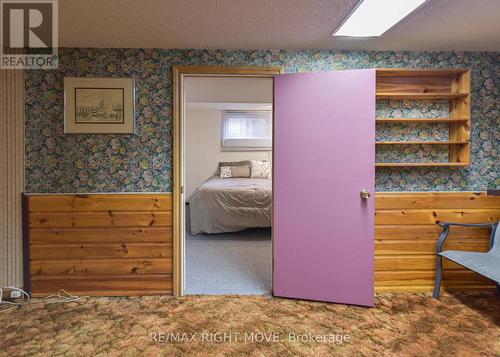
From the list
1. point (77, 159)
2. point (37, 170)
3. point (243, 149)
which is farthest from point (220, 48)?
point (243, 149)

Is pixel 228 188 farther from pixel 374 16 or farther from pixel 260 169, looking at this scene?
pixel 374 16

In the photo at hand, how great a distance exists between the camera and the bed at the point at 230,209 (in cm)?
405

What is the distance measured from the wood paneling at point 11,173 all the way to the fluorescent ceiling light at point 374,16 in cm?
260

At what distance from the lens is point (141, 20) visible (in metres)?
1.90

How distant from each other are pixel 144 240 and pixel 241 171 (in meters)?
3.64

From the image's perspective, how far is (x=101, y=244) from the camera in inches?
92.4

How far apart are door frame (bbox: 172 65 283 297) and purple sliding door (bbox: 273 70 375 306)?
266mm

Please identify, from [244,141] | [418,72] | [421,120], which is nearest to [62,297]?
[421,120]

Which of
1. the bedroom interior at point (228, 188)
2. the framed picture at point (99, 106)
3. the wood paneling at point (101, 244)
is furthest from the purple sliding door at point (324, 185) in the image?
the framed picture at point (99, 106)

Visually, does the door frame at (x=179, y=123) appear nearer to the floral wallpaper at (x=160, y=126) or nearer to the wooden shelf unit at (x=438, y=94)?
the floral wallpaper at (x=160, y=126)

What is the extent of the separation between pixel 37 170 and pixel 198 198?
2129mm

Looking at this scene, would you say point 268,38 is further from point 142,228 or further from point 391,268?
point 391,268

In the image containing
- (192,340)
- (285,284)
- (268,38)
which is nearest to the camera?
(192,340)

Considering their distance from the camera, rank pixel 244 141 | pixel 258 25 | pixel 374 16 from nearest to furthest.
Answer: pixel 374 16
pixel 258 25
pixel 244 141
